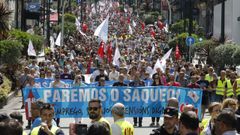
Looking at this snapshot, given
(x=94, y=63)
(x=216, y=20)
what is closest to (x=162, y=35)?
(x=216, y=20)

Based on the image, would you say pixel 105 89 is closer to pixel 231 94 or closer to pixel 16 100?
pixel 231 94

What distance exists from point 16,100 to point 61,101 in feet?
25.8

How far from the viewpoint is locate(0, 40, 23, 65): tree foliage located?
27.6 meters

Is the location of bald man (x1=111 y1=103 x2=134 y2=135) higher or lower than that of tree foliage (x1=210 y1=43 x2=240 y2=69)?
lower

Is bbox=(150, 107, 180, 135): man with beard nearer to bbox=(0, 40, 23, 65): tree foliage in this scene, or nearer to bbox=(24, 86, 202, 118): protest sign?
bbox=(24, 86, 202, 118): protest sign

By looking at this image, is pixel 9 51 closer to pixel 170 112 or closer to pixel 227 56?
pixel 227 56

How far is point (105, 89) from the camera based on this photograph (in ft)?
55.7

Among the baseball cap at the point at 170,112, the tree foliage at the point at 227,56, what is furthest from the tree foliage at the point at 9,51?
the baseball cap at the point at 170,112

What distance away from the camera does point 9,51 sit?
27797mm

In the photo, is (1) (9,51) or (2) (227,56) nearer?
(1) (9,51)

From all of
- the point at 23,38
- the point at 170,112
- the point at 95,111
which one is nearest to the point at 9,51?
the point at 23,38

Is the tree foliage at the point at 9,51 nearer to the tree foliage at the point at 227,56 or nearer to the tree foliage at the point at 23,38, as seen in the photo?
the tree foliage at the point at 23,38

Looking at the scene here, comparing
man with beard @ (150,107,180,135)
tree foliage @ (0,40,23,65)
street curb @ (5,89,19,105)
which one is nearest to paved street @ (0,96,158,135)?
street curb @ (5,89,19,105)

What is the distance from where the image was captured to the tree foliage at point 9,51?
90.5 feet
